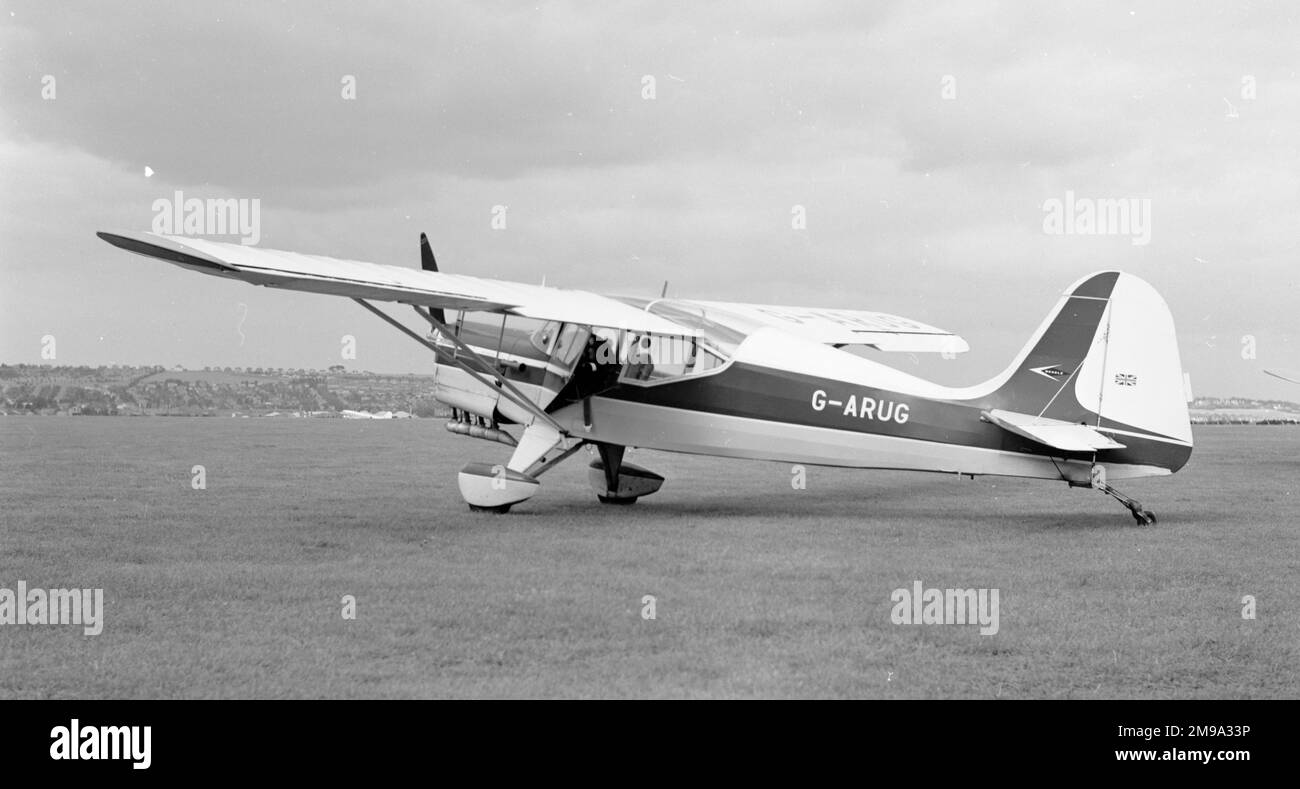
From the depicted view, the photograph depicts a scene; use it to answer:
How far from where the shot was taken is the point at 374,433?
36.2 m

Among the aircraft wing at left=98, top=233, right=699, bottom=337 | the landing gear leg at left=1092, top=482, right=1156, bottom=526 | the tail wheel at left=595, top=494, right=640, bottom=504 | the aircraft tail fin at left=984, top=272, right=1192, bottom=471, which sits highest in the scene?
the aircraft wing at left=98, top=233, right=699, bottom=337

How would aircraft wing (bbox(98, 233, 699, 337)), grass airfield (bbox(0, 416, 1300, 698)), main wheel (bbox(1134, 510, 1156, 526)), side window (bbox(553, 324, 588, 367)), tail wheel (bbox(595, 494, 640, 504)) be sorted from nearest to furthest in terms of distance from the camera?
grass airfield (bbox(0, 416, 1300, 698)) < aircraft wing (bbox(98, 233, 699, 337)) < main wheel (bbox(1134, 510, 1156, 526)) < side window (bbox(553, 324, 588, 367)) < tail wheel (bbox(595, 494, 640, 504))

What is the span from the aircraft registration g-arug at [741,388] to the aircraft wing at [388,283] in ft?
0.11

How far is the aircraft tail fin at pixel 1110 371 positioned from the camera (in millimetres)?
11117

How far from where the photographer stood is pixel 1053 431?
36.1ft

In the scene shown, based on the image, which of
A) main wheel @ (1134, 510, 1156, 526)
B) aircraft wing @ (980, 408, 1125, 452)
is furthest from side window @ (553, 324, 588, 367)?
main wheel @ (1134, 510, 1156, 526)

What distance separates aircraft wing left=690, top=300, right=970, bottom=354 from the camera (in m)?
14.9

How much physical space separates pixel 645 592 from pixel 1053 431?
5.40 m

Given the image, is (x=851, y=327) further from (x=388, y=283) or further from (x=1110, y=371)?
(x=388, y=283)

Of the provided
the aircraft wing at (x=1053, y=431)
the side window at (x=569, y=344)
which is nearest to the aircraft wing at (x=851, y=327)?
the side window at (x=569, y=344)

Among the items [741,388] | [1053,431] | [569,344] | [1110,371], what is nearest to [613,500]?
[569,344]

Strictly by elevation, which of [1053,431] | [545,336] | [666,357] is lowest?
[1053,431]

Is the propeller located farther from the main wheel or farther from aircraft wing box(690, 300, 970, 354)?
the main wheel

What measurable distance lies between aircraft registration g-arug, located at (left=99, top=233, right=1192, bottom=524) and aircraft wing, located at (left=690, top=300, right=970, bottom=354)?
0.57 m
